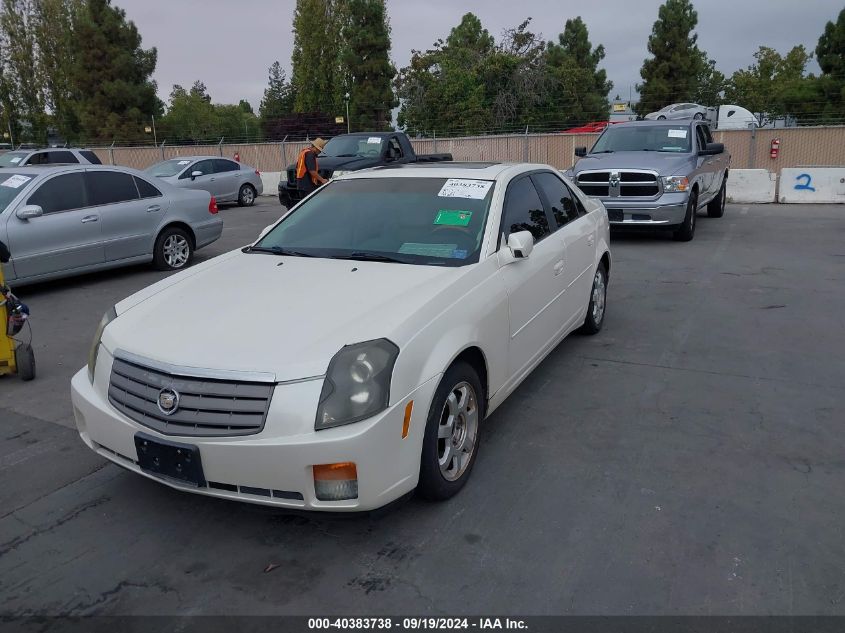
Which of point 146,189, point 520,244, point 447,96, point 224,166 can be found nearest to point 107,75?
point 447,96

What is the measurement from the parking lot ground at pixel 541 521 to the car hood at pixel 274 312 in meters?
0.17

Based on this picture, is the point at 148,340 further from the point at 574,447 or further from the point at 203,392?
the point at 574,447

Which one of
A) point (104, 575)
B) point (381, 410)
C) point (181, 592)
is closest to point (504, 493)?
point (381, 410)

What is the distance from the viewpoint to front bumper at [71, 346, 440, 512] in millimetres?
2840

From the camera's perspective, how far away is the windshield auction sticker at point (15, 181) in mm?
8286

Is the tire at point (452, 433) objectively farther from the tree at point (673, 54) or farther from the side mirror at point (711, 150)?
the tree at point (673, 54)

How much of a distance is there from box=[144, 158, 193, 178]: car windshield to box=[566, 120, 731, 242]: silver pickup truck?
10.4m

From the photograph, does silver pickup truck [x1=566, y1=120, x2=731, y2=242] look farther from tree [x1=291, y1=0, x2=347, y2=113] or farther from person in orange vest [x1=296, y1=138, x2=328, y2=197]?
tree [x1=291, y1=0, x2=347, y2=113]

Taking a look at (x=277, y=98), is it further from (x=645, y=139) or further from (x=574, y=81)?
(x=645, y=139)

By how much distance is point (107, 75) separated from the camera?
46188mm

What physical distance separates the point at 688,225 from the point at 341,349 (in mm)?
9638

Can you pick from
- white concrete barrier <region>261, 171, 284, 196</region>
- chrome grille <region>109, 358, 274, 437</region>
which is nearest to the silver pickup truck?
chrome grille <region>109, 358, 274, 437</region>

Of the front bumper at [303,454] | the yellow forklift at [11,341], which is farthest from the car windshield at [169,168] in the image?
the front bumper at [303,454]

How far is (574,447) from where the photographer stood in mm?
4133
